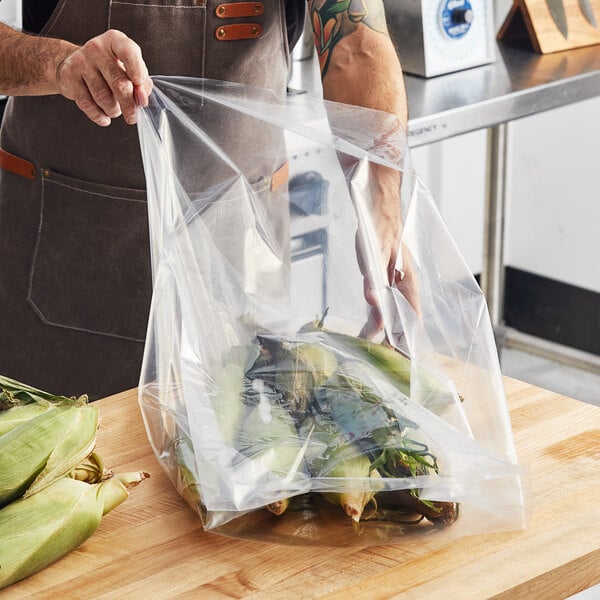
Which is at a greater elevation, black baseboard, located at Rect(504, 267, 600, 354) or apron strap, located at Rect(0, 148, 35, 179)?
apron strap, located at Rect(0, 148, 35, 179)

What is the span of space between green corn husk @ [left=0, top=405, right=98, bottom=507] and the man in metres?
0.49

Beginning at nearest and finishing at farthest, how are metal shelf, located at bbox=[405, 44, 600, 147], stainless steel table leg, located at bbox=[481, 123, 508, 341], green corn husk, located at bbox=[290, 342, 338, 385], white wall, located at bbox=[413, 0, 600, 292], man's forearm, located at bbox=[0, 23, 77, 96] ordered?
green corn husk, located at bbox=[290, 342, 338, 385]
man's forearm, located at bbox=[0, 23, 77, 96]
metal shelf, located at bbox=[405, 44, 600, 147]
stainless steel table leg, located at bbox=[481, 123, 508, 341]
white wall, located at bbox=[413, 0, 600, 292]

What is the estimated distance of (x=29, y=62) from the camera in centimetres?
111

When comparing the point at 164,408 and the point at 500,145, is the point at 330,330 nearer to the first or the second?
the point at 164,408

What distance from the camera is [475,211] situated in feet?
10.3

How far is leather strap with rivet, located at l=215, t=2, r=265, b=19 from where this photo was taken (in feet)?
4.19

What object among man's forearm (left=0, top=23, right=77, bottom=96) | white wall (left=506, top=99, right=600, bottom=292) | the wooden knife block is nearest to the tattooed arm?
man's forearm (left=0, top=23, right=77, bottom=96)

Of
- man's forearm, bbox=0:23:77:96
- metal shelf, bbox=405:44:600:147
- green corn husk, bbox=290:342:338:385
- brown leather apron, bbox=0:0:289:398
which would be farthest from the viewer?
metal shelf, bbox=405:44:600:147

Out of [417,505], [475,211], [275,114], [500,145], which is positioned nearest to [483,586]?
[417,505]

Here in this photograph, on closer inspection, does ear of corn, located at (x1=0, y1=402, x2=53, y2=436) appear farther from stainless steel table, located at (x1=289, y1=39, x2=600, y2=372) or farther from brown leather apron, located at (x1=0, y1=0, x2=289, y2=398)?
stainless steel table, located at (x1=289, y1=39, x2=600, y2=372)

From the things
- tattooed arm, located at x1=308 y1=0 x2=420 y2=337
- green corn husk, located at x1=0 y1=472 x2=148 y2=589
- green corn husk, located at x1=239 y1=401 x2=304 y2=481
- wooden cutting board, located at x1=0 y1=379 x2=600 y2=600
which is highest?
tattooed arm, located at x1=308 y1=0 x2=420 y2=337

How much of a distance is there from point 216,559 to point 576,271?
8.41 feet

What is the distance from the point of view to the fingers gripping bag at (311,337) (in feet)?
2.52

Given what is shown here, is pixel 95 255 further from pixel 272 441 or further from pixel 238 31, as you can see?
pixel 272 441
